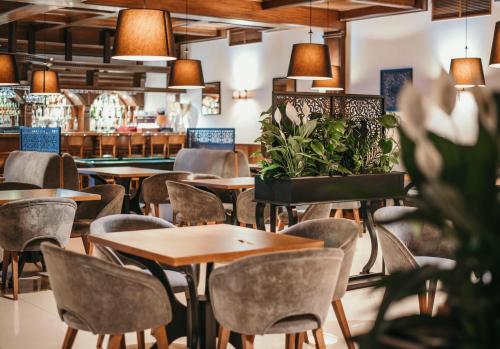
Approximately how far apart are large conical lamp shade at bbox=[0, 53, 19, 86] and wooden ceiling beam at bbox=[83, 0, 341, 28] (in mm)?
1625

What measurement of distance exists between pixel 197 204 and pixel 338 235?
3496 millimetres

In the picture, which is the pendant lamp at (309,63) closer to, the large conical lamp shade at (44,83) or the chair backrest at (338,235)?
the large conical lamp shade at (44,83)

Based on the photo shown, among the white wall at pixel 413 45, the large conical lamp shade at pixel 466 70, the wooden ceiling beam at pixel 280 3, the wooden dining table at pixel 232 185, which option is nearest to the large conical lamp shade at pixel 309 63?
the wooden dining table at pixel 232 185

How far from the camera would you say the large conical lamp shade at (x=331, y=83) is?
11758 millimetres

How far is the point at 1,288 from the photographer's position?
6.65 m

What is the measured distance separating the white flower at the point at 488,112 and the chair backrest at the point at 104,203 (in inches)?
253

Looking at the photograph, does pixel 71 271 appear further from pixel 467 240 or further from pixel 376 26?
pixel 376 26

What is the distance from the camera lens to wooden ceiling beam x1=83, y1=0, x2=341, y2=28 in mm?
11102

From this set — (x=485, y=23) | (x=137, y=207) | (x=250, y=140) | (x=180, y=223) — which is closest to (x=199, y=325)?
(x=180, y=223)

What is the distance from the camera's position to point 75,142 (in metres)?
15.6

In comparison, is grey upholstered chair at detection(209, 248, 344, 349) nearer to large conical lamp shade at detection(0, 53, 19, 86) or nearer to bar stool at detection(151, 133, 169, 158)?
large conical lamp shade at detection(0, 53, 19, 86)

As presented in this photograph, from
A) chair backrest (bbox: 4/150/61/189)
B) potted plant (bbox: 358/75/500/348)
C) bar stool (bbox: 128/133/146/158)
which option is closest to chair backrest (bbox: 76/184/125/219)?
chair backrest (bbox: 4/150/61/189)

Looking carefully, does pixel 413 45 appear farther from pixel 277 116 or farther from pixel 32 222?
pixel 32 222

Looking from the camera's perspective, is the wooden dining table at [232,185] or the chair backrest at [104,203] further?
the wooden dining table at [232,185]
